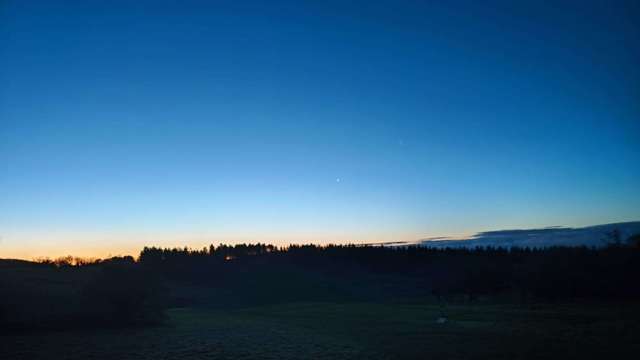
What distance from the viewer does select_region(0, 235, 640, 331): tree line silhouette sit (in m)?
52.7

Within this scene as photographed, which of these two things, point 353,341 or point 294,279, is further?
point 294,279

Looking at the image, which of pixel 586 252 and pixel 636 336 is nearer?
pixel 636 336

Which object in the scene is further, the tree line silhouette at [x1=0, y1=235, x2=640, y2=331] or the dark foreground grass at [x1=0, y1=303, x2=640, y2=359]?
the tree line silhouette at [x1=0, y1=235, x2=640, y2=331]

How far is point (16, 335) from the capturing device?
4184cm

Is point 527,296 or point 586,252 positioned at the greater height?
point 586,252

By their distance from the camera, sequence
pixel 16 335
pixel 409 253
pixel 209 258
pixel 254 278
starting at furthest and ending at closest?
pixel 409 253, pixel 209 258, pixel 254 278, pixel 16 335

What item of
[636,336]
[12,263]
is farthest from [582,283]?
[12,263]

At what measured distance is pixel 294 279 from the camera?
14525 cm

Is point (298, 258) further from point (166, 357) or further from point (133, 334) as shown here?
point (166, 357)

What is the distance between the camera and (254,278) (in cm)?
14500

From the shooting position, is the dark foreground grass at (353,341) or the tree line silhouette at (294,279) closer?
the dark foreground grass at (353,341)

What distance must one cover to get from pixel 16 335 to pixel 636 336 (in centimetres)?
4572

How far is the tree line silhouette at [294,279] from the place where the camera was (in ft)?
173

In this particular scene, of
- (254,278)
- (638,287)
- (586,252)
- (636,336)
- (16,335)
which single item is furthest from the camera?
(254,278)
